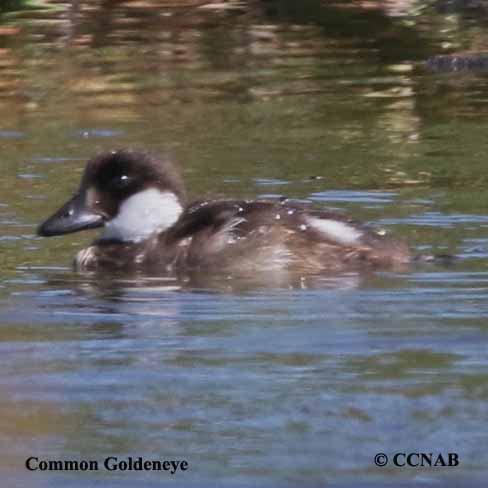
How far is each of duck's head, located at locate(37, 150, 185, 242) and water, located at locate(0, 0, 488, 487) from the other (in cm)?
25

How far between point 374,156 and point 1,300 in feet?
14.2

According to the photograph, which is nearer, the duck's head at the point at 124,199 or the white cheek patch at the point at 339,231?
the white cheek patch at the point at 339,231

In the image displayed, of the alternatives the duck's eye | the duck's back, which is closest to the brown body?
the duck's back

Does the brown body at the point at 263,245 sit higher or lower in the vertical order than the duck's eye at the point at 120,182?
lower

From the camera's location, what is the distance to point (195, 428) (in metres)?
6.69

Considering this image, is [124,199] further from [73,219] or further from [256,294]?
[256,294]

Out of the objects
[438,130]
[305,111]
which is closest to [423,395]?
[438,130]

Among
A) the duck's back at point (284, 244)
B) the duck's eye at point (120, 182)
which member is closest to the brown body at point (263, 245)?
the duck's back at point (284, 244)

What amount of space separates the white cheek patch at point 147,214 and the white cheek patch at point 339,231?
32.7 inches

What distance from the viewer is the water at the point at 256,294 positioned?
21.4ft

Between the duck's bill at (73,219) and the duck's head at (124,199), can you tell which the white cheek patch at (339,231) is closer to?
the duck's head at (124,199)

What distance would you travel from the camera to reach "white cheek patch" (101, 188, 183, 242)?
32.9ft

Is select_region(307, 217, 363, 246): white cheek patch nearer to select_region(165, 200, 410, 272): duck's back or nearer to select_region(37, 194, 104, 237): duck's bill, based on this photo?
select_region(165, 200, 410, 272): duck's back

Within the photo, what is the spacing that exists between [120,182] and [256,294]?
1449 millimetres
